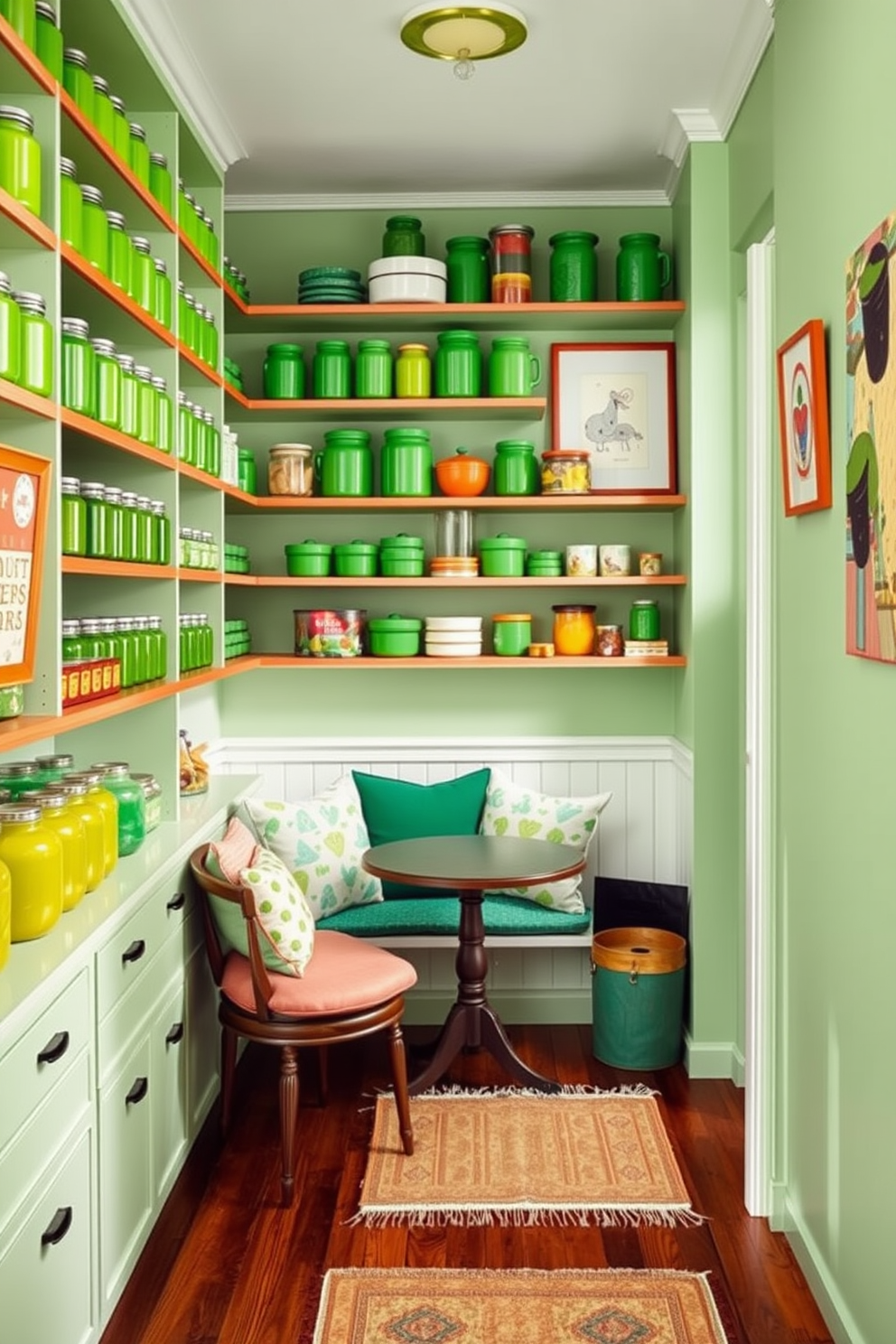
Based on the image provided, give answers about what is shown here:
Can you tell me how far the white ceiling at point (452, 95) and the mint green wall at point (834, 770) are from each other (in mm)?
595

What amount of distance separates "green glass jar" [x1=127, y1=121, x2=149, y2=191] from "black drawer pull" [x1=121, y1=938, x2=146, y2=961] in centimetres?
167

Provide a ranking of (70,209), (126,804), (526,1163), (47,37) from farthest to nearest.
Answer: (526,1163), (126,804), (70,209), (47,37)

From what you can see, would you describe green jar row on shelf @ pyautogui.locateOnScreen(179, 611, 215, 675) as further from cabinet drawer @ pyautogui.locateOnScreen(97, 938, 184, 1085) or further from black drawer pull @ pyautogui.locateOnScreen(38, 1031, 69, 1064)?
black drawer pull @ pyautogui.locateOnScreen(38, 1031, 69, 1064)

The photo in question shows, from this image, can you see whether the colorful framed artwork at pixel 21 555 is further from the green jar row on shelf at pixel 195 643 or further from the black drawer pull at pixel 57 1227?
the green jar row on shelf at pixel 195 643

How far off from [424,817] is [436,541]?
903mm

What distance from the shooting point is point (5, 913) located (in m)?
2.07

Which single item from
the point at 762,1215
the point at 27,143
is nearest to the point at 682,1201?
the point at 762,1215

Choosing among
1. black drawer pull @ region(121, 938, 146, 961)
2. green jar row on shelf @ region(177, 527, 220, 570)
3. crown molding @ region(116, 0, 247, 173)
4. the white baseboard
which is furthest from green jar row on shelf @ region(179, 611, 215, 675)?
the white baseboard

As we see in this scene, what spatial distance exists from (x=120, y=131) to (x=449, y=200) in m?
1.71

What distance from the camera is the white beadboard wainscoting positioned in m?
4.42

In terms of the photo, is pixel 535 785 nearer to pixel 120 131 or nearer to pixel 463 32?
pixel 463 32

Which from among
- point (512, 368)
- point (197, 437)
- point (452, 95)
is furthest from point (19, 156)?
point (512, 368)

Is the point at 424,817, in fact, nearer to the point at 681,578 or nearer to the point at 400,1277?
the point at 681,578

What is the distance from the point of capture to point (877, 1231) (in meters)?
2.18
